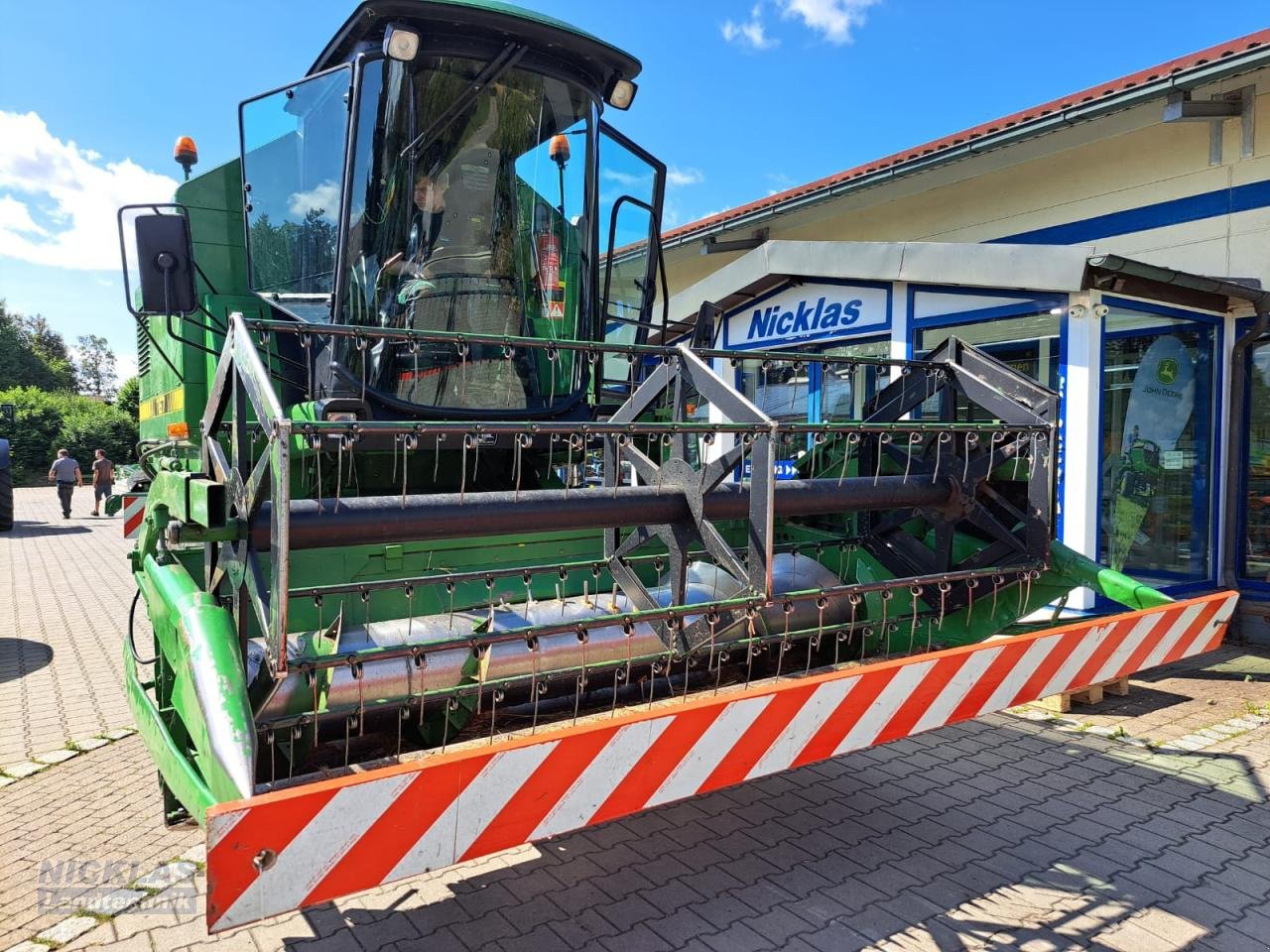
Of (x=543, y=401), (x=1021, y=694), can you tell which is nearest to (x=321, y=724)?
(x=543, y=401)

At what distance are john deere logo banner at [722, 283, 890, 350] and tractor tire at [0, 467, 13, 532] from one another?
12.3 metres

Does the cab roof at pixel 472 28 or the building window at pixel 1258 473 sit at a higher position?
the cab roof at pixel 472 28

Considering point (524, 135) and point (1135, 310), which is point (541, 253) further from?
point (1135, 310)

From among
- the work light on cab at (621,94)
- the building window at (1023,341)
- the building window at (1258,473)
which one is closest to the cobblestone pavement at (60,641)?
the work light on cab at (621,94)

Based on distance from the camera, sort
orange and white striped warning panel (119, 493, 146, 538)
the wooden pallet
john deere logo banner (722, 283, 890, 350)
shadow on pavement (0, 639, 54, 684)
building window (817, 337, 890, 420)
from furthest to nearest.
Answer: building window (817, 337, 890, 420)
john deere logo banner (722, 283, 890, 350)
orange and white striped warning panel (119, 493, 146, 538)
shadow on pavement (0, 639, 54, 684)
the wooden pallet

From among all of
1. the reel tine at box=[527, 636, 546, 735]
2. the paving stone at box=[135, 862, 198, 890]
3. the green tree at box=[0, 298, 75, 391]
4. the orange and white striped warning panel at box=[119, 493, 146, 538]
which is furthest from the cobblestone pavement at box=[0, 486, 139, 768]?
the green tree at box=[0, 298, 75, 391]

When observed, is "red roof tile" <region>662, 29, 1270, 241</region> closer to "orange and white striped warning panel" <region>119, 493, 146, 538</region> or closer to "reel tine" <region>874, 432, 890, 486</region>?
"reel tine" <region>874, 432, 890, 486</region>

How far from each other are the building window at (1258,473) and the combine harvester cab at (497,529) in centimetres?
375

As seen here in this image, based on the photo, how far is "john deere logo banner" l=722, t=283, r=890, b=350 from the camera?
6895mm

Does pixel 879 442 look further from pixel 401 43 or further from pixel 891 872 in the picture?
pixel 401 43

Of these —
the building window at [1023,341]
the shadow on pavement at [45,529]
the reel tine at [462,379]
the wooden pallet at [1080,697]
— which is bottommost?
the shadow on pavement at [45,529]

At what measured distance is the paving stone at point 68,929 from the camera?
247 centimetres

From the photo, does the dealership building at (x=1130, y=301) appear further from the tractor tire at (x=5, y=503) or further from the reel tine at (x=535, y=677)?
the tractor tire at (x=5, y=503)

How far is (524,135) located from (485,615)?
2137mm
